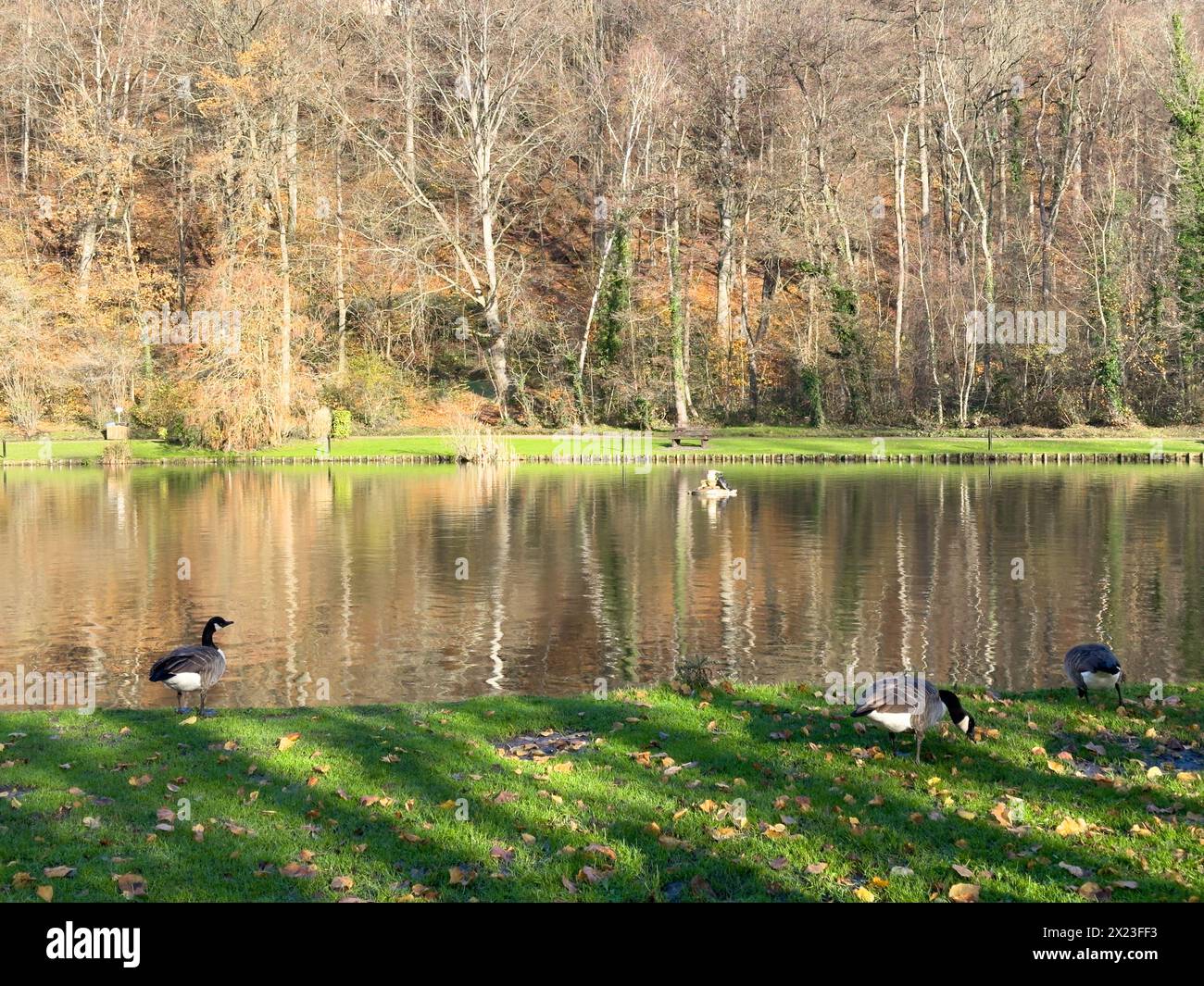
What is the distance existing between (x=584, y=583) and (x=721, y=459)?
96.9ft

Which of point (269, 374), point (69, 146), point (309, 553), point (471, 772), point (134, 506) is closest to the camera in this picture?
point (471, 772)

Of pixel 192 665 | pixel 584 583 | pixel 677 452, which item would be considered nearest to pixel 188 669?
pixel 192 665

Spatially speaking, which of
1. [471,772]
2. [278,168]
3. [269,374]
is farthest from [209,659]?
[278,168]

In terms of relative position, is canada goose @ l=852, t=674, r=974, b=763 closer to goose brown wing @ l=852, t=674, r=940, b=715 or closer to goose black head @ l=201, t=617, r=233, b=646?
goose brown wing @ l=852, t=674, r=940, b=715

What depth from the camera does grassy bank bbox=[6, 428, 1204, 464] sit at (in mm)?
51969

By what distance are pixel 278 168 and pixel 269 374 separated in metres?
12.1

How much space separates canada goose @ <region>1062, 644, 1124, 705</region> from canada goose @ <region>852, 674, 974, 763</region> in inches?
91.6

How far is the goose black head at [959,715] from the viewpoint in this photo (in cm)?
999

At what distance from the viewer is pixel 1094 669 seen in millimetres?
11141

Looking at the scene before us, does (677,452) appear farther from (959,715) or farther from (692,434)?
(959,715)

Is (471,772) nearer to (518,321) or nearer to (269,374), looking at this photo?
(269,374)

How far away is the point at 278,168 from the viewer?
59.0 meters

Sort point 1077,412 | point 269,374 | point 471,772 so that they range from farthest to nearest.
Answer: point 1077,412 → point 269,374 → point 471,772
